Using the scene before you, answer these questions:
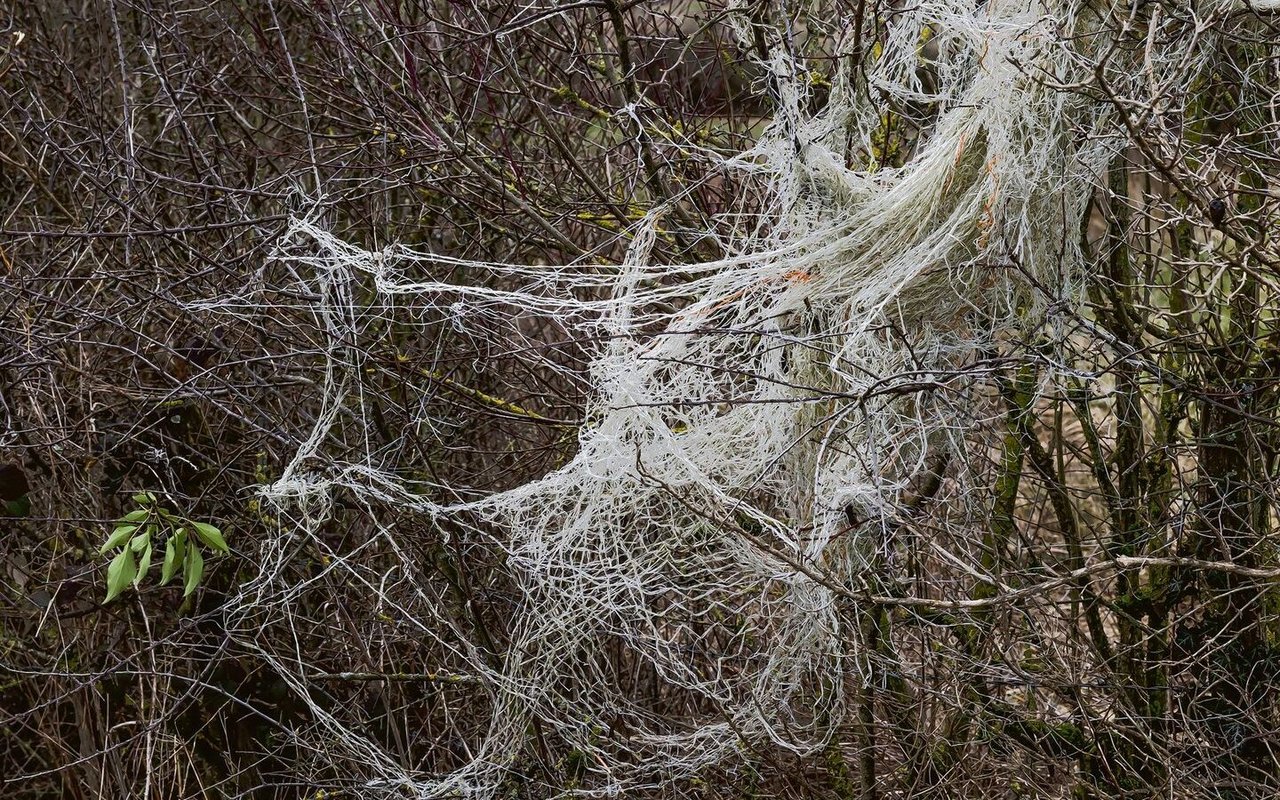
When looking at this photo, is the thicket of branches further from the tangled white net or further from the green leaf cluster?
the green leaf cluster

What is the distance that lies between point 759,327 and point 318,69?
1932mm

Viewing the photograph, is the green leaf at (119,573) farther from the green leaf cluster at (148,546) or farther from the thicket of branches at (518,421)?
the thicket of branches at (518,421)

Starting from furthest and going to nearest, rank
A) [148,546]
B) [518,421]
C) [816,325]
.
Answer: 1. [518,421]
2. [816,325]
3. [148,546]

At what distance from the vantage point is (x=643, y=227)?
3387mm

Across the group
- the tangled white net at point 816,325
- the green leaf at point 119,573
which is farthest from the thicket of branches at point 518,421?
the green leaf at point 119,573

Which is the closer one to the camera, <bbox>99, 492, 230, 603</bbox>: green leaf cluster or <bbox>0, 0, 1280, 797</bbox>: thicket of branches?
<bbox>99, 492, 230, 603</bbox>: green leaf cluster

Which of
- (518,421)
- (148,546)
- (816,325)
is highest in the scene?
(816,325)

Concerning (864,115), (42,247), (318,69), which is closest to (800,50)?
(864,115)

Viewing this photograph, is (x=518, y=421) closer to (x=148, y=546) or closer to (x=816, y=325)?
(x=816, y=325)

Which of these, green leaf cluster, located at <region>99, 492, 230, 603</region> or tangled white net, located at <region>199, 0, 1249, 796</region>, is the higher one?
tangled white net, located at <region>199, 0, 1249, 796</region>

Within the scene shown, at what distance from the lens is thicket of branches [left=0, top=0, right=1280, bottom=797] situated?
356 centimetres

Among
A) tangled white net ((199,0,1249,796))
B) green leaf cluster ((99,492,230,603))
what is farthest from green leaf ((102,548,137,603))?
tangled white net ((199,0,1249,796))

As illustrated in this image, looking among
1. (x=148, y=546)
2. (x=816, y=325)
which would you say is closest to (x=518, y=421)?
(x=816, y=325)

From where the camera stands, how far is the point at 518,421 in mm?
4262
